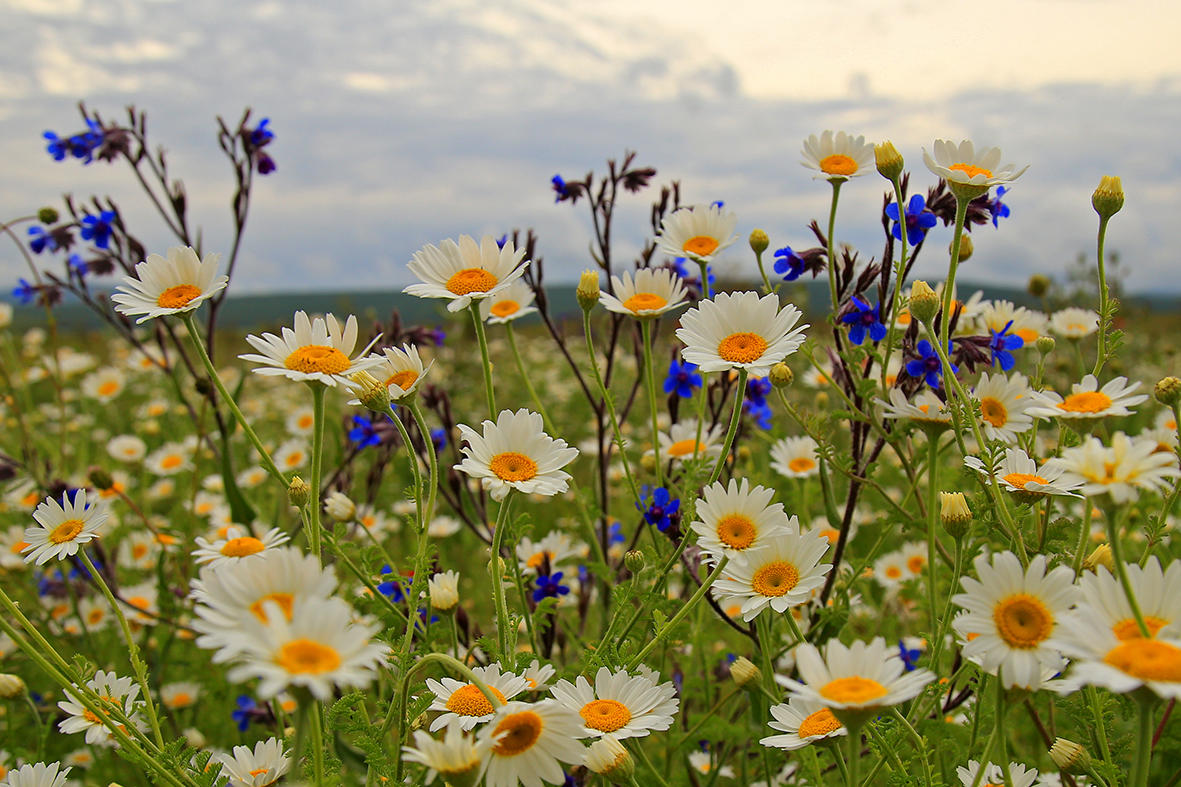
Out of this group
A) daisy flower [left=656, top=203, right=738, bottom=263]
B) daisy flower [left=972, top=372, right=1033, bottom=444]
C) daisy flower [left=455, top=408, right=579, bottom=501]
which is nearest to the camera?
daisy flower [left=455, top=408, right=579, bottom=501]

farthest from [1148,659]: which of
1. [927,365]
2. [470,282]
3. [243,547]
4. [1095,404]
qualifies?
[243,547]

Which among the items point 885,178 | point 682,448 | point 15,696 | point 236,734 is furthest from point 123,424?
point 885,178

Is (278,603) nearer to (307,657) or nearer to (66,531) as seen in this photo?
(307,657)

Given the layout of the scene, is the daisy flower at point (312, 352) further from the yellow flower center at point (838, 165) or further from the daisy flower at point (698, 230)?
the yellow flower center at point (838, 165)

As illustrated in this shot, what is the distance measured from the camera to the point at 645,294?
6.31 feet

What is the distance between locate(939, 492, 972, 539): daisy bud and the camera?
143cm

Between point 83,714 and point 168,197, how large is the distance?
→ 183 cm

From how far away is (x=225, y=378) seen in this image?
707 cm

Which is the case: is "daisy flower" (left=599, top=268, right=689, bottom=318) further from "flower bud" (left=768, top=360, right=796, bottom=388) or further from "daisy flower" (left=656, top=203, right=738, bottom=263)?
"flower bud" (left=768, top=360, right=796, bottom=388)

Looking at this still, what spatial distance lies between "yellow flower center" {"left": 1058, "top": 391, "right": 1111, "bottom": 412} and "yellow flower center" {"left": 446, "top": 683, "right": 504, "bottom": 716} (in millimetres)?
965

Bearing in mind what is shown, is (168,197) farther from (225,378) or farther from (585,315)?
(225,378)

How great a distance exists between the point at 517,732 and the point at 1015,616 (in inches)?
28.3

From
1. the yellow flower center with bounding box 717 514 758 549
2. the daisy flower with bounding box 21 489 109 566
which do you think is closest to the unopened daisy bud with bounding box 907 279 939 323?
the yellow flower center with bounding box 717 514 758 549

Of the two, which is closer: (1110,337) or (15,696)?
(1110,337)
